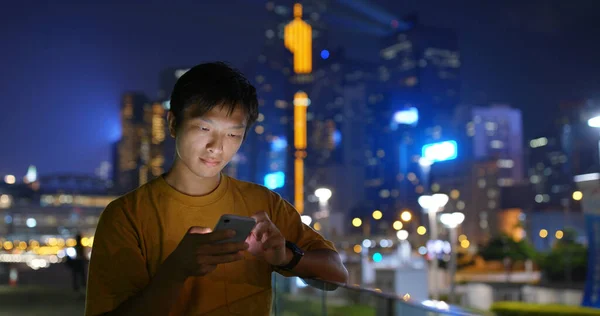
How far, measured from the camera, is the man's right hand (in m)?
1.83

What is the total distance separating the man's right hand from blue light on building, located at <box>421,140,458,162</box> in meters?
40.1

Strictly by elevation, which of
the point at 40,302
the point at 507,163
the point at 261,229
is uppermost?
the point at 507,163

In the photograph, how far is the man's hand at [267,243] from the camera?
2109 millimetres

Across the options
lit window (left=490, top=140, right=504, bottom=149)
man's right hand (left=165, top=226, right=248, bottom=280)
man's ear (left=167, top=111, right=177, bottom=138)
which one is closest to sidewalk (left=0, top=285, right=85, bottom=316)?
man's ear (left=167, top=111, right=177, bottom=138)

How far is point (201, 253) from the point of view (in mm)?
1845

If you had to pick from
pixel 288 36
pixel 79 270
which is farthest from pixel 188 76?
pixel 288 36

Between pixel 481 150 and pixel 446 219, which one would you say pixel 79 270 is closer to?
pixel 446 219

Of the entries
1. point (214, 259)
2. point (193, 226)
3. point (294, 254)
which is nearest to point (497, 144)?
point (294, 254)

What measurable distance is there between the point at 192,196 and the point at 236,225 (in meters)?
0.45

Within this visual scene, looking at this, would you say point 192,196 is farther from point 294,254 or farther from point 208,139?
point 294,254

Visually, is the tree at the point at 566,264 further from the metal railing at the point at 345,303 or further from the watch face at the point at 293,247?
the watch face at the point at 293,247

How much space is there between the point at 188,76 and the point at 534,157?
172 metres

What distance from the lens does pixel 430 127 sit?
6496 inches

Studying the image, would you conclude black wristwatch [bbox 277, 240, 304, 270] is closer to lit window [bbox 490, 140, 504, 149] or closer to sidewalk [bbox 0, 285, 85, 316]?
sidewalk [bbox 0, 285, 85, 316]
